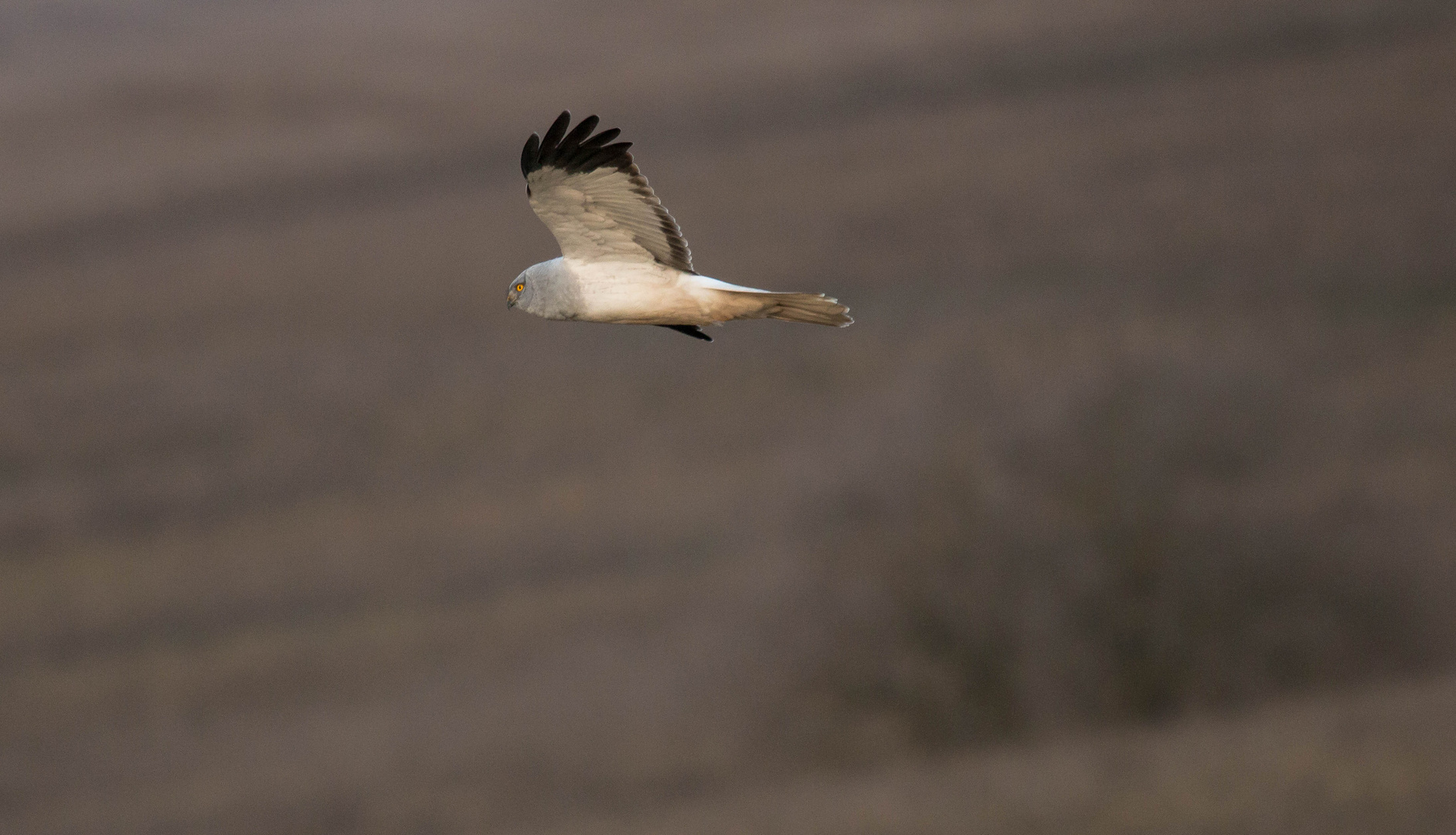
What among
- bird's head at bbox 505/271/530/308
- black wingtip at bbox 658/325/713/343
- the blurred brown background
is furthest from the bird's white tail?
the blurred brown background

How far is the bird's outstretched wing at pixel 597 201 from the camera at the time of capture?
920cm

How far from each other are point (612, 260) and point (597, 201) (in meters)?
0.38

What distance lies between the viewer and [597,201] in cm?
939

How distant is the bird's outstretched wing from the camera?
30.2ft

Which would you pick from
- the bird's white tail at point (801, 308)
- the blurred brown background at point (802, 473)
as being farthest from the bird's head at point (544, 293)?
the blurred brown background at point (802, 473)

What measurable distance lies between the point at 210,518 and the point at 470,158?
15537 mm

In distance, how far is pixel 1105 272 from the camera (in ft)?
171

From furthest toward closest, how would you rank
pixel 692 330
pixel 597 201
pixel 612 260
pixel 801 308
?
pixel 692 330, pixel 612 260, pixel 597 201, pixel 801 308

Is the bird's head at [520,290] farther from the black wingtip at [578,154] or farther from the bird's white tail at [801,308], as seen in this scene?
the bird's white tail at [801,308]

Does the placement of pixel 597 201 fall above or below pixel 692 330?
above

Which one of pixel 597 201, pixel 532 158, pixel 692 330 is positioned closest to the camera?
pixel 532 158

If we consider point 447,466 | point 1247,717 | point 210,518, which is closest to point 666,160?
point 447,466

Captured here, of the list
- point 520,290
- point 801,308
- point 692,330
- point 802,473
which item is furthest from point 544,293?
point 802,473

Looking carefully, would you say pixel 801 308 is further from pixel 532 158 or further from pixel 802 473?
pixel 802 473
